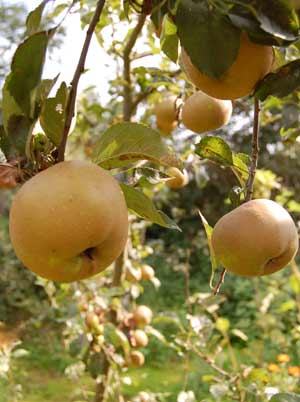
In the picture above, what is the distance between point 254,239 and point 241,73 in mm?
190

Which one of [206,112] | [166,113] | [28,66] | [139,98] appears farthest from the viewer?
[139,98]

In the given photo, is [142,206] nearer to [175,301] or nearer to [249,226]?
[249,226]

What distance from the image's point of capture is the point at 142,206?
0.64 meters

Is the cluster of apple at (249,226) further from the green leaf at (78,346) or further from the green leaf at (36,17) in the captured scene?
the green leaf at (78,346)

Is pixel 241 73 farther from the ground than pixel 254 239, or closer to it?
farther from the ground

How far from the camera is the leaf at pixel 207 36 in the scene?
0.51 meters

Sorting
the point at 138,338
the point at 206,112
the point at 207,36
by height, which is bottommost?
the point at 138,338

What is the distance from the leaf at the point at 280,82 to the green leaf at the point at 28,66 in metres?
0.22

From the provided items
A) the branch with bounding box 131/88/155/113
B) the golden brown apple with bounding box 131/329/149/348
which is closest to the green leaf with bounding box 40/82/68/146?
the branch with bounding box 131/88/155/113

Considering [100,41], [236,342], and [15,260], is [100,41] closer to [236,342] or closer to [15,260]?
[236,342]

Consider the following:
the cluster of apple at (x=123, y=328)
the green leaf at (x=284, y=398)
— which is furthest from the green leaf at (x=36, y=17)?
the cluster of apple at (x=123, y=328)

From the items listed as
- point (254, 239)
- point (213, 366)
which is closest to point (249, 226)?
point (254, 239)

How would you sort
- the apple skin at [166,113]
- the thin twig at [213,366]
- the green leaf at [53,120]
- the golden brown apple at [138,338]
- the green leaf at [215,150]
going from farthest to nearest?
1. the golden brown apple at [138,338]
2. the apple skin at [166,113]
3. the thin twig at [213,366]
4. the green leaf at [215,150]
5. the green leaf at [53,120]

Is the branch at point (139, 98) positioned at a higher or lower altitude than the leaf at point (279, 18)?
lower
